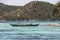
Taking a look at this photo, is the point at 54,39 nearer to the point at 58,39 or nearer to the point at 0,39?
the point at 58,39

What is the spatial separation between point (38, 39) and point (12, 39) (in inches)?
236

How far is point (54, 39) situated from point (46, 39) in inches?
75.0

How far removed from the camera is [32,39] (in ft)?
269

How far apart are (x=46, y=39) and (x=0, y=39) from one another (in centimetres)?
1055

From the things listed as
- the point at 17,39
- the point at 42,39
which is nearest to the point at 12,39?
the point at 17,39

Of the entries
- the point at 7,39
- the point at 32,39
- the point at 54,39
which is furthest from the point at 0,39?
the point at 54,39

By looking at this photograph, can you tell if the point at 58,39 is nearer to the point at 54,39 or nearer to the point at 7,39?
the point at 54,39

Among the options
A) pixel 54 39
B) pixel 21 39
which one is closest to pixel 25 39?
pixel 21 39

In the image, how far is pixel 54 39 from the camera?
81.8m

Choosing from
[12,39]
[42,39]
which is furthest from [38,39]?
[12,39]

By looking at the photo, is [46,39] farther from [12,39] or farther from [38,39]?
[12,39]

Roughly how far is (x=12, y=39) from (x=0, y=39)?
2.86 m

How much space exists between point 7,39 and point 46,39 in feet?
29.6

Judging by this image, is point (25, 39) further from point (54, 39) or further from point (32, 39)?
point (54, 39)
